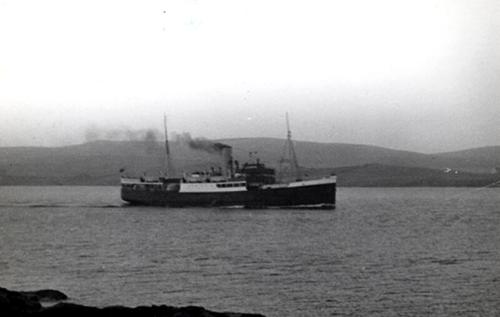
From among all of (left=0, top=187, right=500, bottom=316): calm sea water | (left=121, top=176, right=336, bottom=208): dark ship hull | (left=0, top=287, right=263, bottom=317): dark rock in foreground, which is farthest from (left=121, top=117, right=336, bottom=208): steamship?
(left=0, top=287, right=263, bottom=317): dark rock in foreground

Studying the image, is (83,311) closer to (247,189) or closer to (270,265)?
(270,265)

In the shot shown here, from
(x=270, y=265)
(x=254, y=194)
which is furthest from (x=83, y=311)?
(x=254, y=194)

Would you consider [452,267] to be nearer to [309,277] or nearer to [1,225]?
[309,277]

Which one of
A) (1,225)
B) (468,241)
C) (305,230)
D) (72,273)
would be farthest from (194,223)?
(72,273)

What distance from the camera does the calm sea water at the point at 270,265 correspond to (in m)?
21.8

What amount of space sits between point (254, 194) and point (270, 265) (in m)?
35.5

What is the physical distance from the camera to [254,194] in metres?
64.9

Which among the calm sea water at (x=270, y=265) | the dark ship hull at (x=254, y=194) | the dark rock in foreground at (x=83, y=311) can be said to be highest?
the dark ship hull at (x=254, y=194)

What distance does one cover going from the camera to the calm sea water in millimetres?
21812

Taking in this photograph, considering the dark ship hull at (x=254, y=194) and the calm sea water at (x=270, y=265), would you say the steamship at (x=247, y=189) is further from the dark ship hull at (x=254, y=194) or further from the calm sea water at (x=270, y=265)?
the calm sea water at (x=270, y=265)

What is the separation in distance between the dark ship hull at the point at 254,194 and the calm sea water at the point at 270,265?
1258cm

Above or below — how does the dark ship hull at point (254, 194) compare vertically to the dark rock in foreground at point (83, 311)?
above

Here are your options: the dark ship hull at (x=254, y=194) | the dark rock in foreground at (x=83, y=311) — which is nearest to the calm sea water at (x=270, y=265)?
the dark rock in foreground at (x=83, y=311)

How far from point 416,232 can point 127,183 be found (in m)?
38.9
